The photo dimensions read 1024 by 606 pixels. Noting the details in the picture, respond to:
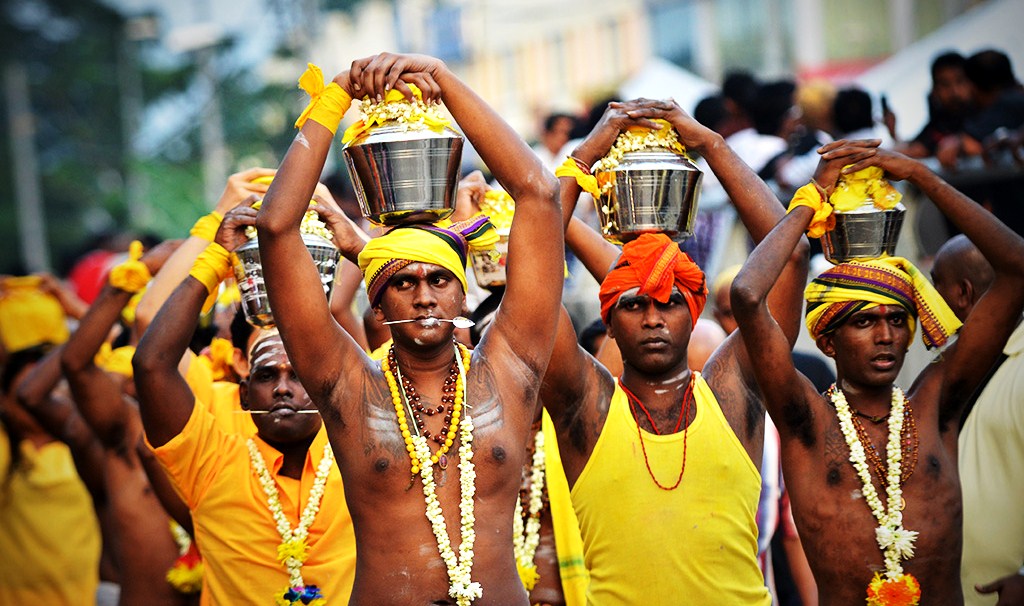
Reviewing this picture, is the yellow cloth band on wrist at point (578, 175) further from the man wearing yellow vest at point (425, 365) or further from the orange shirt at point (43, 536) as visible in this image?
the orange shirt at point (43, 536)

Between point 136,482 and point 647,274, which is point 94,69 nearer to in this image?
point 136,482

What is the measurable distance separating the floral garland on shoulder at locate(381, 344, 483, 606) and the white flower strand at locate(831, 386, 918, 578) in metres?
1.77

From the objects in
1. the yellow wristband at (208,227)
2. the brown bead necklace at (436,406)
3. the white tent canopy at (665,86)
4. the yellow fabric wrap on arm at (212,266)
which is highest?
the white tent canopy at (665,86)

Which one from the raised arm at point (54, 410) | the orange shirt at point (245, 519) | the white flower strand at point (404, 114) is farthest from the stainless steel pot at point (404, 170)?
the raised arm at point (54, 410)

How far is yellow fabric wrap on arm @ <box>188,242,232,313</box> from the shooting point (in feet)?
19.0

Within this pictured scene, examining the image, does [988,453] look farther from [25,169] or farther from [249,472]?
[25,169]

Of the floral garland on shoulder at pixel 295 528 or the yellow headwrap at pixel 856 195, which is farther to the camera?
the floral garland on shoulder at pixel 295 528

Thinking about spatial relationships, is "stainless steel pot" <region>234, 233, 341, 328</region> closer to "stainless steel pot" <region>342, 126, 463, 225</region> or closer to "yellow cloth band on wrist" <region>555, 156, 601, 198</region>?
Answer: "stainless steel pot" <region>342, 126, 463, 225</region>

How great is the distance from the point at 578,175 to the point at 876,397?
1643 millimetres

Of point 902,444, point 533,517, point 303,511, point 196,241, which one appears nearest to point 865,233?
point 902,444

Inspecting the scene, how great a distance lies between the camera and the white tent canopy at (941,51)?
10.4 m

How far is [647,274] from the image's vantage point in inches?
208

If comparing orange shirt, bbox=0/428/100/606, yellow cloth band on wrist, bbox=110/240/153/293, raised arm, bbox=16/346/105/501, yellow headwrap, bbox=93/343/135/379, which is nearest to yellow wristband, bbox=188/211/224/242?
yellow cloth band on wrist, bbox=110/240/153/293

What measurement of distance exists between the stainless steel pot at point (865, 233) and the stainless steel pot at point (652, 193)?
663mm
